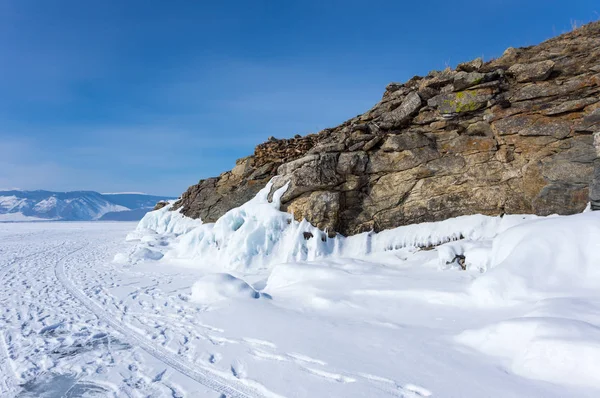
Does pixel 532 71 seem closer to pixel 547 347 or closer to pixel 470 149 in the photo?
pixel 470 149

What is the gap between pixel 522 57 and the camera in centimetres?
1193

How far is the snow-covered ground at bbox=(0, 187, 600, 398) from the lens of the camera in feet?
13.2

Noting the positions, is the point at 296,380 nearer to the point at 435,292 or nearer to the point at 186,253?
the point at 435,292

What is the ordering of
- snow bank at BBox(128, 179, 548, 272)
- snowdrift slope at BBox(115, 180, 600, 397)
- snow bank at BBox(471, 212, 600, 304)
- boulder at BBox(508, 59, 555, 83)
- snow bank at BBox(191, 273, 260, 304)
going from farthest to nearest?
1. boulder at BBox(508, 59, 555, 83)
2. snow bank at BBox(128, 179, 548, 272)
3. snow bank at BBox(191, 273, 260, 304)
4. snow bank at BBox(471, 212, 600, 304)
5. snowdrift slope at BBox(115, 180, 600, 397)

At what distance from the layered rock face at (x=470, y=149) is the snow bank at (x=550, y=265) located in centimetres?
311

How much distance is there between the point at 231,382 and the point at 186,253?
11111 mm

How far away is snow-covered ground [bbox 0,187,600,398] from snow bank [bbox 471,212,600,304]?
0.02 m

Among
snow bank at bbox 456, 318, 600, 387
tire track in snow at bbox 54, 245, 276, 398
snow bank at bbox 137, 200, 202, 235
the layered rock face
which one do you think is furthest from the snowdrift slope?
snow bank at bbox 137, 200, 202, 235

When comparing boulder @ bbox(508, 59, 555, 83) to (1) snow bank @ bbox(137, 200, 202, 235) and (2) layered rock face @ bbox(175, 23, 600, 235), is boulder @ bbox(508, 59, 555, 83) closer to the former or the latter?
(2) layered rock face @ bbox(175, 23, 600, 235)

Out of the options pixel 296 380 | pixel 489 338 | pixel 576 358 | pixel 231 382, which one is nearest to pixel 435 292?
pixel 489 338

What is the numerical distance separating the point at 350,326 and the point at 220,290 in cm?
360

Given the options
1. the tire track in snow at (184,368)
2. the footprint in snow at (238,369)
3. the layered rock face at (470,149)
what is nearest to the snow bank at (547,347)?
the tire track in snow at (184,368)

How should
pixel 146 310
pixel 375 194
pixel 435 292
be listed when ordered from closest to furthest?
pixel 435 292
pixel 146 310
pixel 375 194

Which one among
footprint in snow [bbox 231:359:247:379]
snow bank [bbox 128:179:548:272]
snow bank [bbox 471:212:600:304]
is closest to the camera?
footprint in snow [bbox 231:359:247:379]
